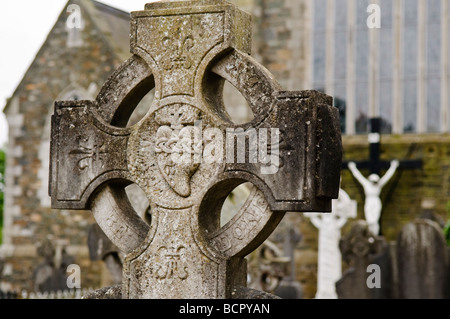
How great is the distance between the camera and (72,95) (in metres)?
20.2

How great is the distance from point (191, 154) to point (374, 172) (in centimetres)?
1363

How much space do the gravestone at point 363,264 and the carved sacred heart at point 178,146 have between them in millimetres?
5772

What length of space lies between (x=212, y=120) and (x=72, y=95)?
15.5 metres

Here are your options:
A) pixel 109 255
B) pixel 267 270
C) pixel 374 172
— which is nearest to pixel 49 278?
pixel 267 270

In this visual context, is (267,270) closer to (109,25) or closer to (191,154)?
(191,154)

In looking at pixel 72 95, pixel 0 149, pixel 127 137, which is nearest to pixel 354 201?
pixel 72 95

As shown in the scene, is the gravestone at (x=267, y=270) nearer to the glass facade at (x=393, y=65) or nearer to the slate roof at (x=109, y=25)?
the glass facade at (x=393, y=65)

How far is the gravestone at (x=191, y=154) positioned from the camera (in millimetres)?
4848

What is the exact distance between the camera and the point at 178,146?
512 centimetres

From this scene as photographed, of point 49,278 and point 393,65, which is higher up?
point 393,65

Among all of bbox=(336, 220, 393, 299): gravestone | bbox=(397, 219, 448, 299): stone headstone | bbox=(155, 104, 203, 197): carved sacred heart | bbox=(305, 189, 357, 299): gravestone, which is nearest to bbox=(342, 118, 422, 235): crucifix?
bbox=(305, 189, 357, 299): gravestone

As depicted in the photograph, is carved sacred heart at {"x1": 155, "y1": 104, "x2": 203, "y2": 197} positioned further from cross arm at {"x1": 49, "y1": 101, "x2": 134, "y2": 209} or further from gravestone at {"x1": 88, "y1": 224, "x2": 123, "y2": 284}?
gravestone at {"x1": 88, "y1": 224, "x2": 123, "y2": 284}

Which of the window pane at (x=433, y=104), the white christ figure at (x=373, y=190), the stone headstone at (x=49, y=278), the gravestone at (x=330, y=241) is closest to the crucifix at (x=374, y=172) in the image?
the white christ figure at (x=373, y=190)

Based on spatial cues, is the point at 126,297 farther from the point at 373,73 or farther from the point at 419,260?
the point at 373,73
